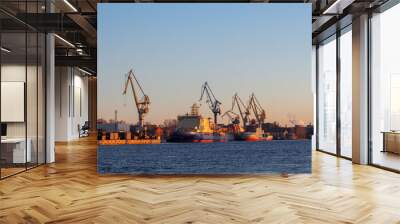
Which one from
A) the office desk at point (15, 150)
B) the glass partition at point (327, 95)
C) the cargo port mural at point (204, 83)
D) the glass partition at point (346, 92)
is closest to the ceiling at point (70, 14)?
the glass partition at point (346, 92)

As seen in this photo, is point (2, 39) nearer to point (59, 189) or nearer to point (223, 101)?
point (59, 189)

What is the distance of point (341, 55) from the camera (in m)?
9.84

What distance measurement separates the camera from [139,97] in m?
7.46

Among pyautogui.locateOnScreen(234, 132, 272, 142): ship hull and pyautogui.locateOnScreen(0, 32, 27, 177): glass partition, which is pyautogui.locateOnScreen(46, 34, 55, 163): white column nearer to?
Result: pyautogui.locateOnScreen(0, 32, 27, 177): glass partition

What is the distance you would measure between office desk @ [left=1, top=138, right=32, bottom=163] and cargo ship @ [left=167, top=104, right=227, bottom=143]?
2.69 metres

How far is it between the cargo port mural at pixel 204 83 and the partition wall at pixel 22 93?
55.8 inches

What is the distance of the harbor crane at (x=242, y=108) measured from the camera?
7421mm

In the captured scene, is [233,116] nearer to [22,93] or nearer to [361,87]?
[361,87]

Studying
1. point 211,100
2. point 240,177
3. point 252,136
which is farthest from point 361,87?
point 240,177

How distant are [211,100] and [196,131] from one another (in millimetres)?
631

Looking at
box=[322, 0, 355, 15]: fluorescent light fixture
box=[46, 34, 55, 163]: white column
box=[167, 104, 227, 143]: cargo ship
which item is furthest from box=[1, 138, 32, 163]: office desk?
box=[322, 0, 355, 15]: fluorescent light fixture

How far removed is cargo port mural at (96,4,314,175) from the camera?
739 cm

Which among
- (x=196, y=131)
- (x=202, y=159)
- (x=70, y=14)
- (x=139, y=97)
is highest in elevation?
(x=70, y=14)

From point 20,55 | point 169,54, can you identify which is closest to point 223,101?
point 169,54
